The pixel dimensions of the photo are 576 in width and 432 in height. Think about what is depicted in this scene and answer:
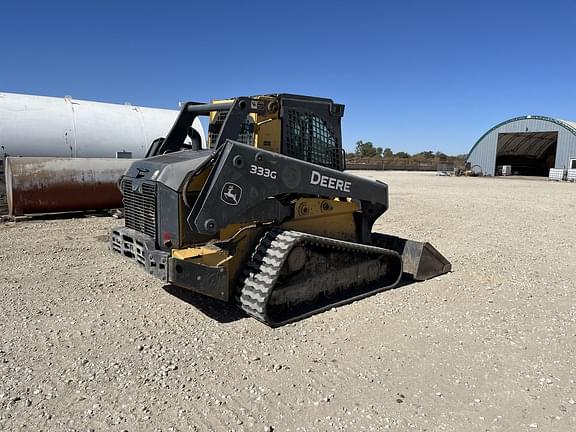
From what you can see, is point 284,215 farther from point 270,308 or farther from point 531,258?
point 531,258

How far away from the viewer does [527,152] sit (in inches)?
1740

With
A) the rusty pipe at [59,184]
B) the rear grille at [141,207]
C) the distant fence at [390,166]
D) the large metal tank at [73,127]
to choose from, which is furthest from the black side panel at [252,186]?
the distant fence at [390,166]

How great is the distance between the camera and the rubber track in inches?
180

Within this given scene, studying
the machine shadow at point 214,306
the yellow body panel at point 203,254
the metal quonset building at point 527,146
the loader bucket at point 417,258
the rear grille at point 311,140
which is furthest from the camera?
the metal quonset building at point 527,146

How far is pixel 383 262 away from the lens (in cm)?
609

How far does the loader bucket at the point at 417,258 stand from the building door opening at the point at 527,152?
122 ft

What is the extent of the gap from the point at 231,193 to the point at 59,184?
7966mm

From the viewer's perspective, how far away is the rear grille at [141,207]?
4.93 meters

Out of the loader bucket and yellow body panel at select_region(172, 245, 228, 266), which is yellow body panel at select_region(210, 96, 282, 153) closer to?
yellow body panel at select_region(172, 245, 228, 266)

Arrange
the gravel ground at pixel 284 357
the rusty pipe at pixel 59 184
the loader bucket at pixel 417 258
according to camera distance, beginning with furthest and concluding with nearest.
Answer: the rusty pipe at pixel 59 184
the loader bucket at pixel 417 258
the gravel ground at pixel 284 357

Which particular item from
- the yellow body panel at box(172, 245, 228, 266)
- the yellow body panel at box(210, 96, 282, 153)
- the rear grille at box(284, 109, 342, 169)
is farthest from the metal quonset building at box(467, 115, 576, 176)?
the yellow body panel at box(172, 245, 228, 266)

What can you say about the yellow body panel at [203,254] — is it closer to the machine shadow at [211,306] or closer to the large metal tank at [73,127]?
the machine shadow at [211,306]

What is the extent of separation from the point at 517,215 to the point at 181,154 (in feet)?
36.1

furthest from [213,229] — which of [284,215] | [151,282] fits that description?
[151,282]
